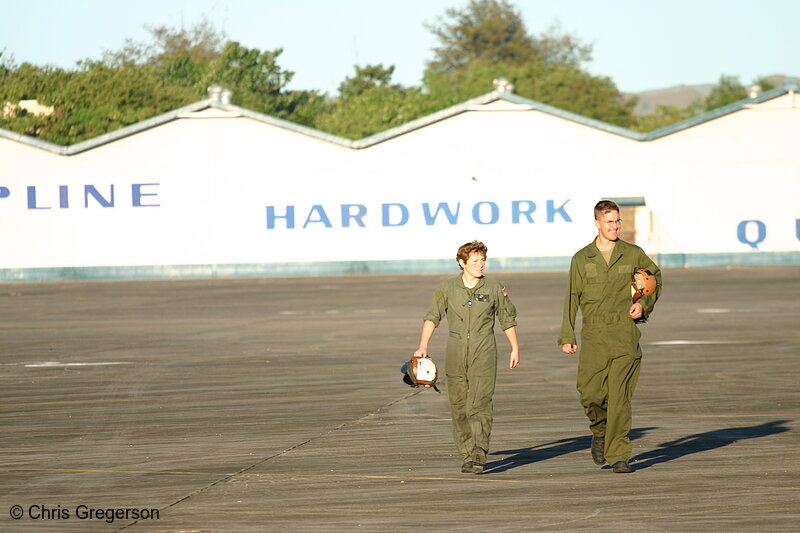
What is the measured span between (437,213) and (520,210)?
3153 millimetres

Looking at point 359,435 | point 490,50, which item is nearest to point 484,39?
point 490,50

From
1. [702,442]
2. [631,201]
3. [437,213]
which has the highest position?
[631,201]

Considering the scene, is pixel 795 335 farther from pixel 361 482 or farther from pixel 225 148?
pixel 225 148

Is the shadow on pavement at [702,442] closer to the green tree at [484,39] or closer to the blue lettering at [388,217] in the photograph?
the blue lettering at [388,217]

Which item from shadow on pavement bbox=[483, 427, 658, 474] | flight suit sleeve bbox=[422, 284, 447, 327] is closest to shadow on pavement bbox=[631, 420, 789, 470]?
shadow on pavement bbox=[483, 427, 658, 474]

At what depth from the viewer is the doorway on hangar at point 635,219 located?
149 ft

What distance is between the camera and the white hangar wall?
45406 mm

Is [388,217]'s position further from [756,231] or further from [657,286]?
[657,286]

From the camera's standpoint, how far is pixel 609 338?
9.23 m

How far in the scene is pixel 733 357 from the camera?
1712 centimetres

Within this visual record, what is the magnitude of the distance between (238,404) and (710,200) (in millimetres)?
34753

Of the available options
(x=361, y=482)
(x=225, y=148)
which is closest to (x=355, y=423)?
(x=361, y=482)

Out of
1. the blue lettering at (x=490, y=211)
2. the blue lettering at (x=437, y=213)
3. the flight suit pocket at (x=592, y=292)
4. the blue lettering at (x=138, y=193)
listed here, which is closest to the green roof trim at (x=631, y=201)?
the blue lettering at (x=490, y=211)

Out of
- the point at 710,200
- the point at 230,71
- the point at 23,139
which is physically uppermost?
the point at 230,71
